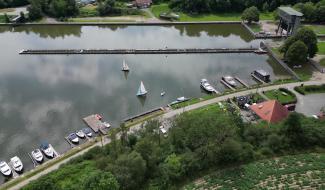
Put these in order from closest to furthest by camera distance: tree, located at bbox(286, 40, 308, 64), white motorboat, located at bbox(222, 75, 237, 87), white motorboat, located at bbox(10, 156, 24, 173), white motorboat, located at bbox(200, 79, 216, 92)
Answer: white motorboat, located at bbox(10, 156, 24, 173) < white motorboat, located at bbox(200, 79, 216, 92) < white motorboat, located at bbox(222, 75, 237, 87) < tree, located at bbox(286, 40, 308, 64)

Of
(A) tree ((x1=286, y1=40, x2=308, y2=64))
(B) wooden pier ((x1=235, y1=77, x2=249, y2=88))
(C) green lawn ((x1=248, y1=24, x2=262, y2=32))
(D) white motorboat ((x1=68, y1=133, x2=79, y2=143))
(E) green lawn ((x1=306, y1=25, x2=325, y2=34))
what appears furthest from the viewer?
(C) green lawn ((x1=248, y1=24, x2=262, y2=32))

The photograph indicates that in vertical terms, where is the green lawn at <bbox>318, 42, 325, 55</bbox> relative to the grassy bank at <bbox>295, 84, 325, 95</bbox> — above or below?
above

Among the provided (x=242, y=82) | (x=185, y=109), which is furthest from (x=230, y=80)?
(x=185, y=109)

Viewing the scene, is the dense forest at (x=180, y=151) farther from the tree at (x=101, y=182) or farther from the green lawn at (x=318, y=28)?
the green lawn at (x=318, y=28)

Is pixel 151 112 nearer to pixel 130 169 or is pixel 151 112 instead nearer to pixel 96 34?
pixel 130 169

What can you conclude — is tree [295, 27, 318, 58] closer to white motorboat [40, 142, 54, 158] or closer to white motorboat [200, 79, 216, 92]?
white motorboat [200, 79, 216, 92]

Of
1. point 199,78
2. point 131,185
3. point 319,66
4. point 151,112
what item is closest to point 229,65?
point 199,78

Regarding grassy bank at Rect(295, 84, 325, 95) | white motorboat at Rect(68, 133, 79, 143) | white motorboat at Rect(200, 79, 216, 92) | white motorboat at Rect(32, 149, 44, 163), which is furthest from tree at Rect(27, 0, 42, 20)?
grassy bank at Rect(295, 84, 325, 95)
